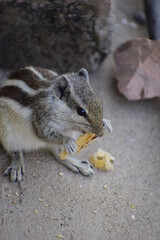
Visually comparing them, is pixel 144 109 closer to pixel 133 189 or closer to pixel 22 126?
pixel 133 189

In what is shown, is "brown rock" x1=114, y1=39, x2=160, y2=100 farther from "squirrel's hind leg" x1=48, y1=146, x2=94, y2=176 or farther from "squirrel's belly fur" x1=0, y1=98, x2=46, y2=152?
"squirrel's belly fur" x1=0, y1=98, x2=46, y2=152

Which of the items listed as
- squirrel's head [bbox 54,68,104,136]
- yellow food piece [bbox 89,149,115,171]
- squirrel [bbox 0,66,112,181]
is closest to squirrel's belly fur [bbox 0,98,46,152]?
squirrel [bbox 0,66,112,181]

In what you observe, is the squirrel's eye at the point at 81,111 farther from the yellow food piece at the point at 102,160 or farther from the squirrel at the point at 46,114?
the yellow food piece at the point at 102,160

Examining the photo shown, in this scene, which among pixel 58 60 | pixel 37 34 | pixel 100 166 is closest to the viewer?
pixel 100 166

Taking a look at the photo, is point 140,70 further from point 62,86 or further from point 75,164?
point 62,86

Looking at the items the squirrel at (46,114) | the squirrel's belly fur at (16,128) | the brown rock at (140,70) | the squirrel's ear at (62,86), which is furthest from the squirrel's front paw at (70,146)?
the brown rock at (140,70)

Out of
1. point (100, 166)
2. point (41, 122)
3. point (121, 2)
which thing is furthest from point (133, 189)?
point (121, 2)
